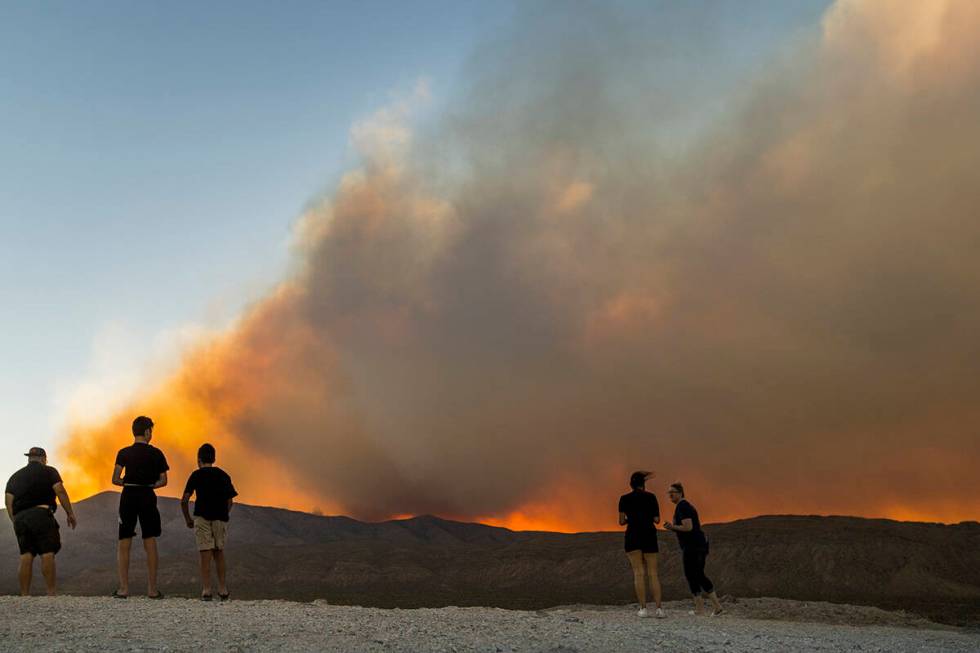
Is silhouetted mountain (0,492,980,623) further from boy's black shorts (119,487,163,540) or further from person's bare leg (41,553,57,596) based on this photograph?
boy's black shorts (119,487,163,540)

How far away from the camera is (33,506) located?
14516 mm

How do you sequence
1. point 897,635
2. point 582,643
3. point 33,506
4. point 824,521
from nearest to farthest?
point 582,643 → point 33,506 → point 897,635 → point 824,521

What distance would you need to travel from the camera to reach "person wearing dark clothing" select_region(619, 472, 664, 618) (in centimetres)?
1478

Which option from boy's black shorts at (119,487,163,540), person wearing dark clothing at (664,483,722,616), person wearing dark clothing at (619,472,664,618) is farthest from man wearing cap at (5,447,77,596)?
person wearing dark clothing at (664,483,722,616)

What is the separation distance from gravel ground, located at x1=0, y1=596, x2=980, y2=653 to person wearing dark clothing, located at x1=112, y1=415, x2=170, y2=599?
735mm

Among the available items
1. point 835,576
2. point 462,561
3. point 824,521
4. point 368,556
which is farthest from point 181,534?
point 835,576

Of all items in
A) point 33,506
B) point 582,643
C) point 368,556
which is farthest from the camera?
point 368,556

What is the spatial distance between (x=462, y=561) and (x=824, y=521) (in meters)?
41.7

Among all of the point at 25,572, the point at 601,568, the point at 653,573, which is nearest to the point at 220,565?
the point at 25,572

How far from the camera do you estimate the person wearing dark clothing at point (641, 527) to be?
48.5 ft

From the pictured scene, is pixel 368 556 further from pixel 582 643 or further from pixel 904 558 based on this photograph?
pixel 582 643

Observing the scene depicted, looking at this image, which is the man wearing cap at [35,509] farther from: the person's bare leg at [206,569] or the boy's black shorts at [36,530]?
the person's bare leg at [206,569]

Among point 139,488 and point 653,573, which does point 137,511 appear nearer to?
point 139,488

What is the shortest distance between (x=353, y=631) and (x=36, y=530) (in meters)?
7.05
